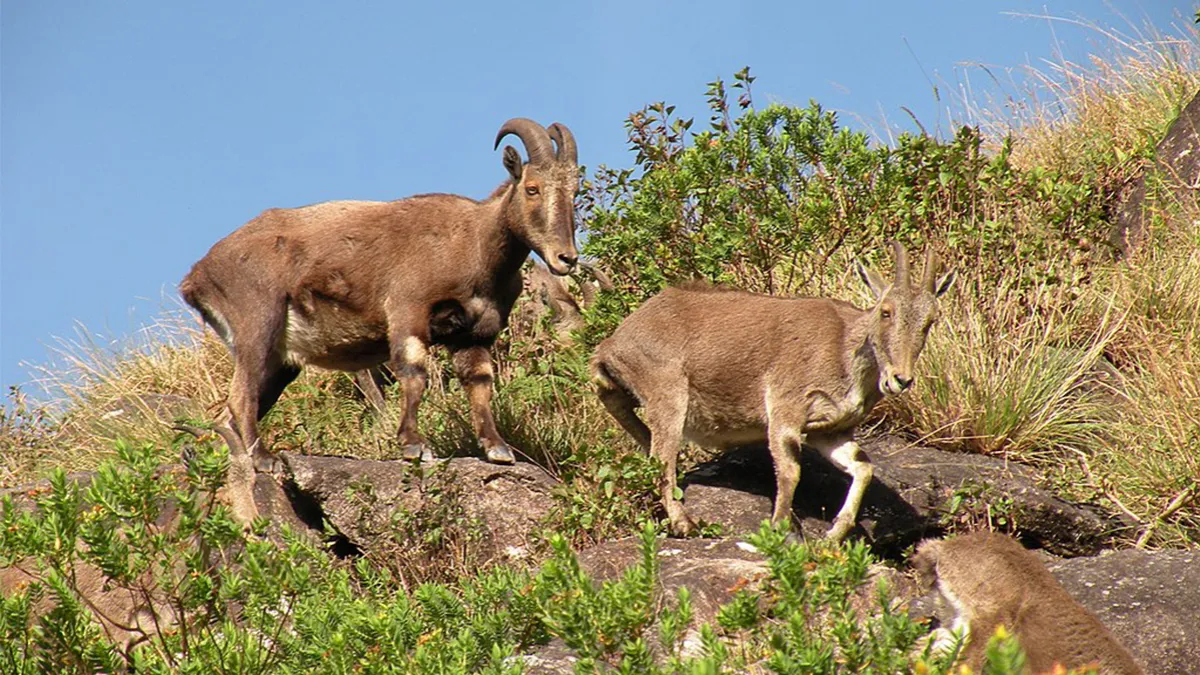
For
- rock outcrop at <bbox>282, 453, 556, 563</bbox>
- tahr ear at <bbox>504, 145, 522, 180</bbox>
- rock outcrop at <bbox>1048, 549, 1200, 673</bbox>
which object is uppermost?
tahr ear at <bbox>504, 145, 522, 180</bbox>

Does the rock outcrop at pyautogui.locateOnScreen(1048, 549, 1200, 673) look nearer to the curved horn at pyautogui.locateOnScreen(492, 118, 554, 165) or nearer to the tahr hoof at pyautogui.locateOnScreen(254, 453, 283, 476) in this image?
the curved horn at pyautogui.locateOnScreen(492, 118, 554, 165)

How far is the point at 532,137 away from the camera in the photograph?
1084 cm

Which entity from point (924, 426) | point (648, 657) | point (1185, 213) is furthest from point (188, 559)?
point (1185, 213)

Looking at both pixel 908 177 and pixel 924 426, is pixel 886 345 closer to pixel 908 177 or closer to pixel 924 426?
pixel 924 426

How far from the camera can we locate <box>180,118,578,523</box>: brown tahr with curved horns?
10.5 metres

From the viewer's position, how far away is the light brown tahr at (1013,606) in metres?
6.35

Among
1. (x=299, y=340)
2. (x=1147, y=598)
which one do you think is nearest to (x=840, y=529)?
(x=1147, y=598)

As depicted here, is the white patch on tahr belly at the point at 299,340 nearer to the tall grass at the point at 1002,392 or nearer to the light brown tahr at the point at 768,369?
the light brown tahr at the point at 768,369

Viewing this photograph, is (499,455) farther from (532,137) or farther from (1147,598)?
(1147,598)

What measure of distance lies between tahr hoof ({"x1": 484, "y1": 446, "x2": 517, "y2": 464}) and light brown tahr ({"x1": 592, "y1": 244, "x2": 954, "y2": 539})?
0.76 m

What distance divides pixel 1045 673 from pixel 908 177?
22.2ft

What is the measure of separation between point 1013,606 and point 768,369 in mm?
3273

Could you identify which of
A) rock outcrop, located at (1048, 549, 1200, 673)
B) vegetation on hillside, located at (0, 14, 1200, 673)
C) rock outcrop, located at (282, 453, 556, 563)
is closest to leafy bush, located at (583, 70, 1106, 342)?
vegetation on hillside, located at (0, 14, 1200, 673)

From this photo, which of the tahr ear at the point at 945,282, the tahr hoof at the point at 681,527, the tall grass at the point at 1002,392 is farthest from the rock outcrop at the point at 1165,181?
the tahr hoof at the point at 681,527
